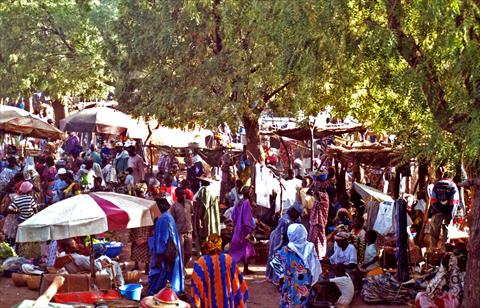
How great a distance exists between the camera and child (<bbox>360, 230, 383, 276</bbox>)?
1373 centimetres

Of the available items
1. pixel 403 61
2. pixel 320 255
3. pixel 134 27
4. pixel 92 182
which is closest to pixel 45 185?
pixel 92 182

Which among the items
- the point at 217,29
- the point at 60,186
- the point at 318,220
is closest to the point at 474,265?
the point at 318,220

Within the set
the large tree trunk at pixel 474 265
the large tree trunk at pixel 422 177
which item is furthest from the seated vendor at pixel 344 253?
the large tree trunk at pixel 422 177


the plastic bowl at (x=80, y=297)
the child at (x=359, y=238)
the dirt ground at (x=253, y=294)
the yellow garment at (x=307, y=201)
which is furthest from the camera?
the yellow garment at (x=307, y=201)

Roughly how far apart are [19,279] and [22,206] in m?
2.08

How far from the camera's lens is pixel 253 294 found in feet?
44.7

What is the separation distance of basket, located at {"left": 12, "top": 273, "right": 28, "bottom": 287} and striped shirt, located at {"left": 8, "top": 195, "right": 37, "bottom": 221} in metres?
1.83

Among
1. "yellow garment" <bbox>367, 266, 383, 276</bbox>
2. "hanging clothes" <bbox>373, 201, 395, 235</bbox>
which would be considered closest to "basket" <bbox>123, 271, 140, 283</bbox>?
"yellow garment" <bbox>367, 266, 383, 276</bbox>

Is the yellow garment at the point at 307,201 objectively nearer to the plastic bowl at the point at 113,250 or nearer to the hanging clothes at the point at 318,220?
the hanging clothes at the point at 318,220

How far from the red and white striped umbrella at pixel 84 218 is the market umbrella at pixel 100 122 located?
12139mm

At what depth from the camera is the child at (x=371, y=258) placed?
45.1 feet

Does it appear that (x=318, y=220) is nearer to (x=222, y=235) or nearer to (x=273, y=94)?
(x=222, y=235)

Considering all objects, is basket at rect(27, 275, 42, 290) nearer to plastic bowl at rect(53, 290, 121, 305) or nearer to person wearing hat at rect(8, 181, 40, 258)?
person wearing hat at rect(8, 181, 40, 258)

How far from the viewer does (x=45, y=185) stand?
20047 millimetres
